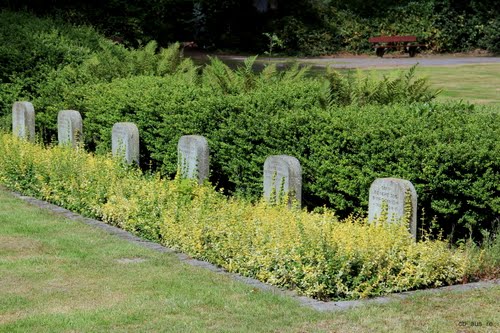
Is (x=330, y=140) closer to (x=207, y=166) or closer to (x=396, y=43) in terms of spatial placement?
(x=207, y=166)

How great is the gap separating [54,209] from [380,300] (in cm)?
546

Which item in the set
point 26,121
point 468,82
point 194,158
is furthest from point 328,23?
point 194,158

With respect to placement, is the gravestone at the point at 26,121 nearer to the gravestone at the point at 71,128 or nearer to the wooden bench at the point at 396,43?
the gravestone at the point at 71,128

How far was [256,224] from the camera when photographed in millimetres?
8383

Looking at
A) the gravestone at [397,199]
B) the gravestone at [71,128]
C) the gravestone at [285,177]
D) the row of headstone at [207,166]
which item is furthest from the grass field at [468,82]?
the gravestone at [397,199]

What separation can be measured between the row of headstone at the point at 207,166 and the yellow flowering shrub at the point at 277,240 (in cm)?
27

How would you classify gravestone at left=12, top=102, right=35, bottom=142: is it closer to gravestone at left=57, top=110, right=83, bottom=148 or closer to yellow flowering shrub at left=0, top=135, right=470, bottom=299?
gravestone at left=57, top=110, right=83, bottom=148

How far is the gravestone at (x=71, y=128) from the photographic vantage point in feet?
45.8

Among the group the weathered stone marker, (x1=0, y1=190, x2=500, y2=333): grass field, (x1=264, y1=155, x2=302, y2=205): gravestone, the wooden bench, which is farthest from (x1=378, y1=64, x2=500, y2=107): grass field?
(x1=0, y1=190, x2=500, y2=333): grass field

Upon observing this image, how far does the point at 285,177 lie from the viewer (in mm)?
9344

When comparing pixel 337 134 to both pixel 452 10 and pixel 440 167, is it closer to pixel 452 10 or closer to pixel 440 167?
pixel 440 167

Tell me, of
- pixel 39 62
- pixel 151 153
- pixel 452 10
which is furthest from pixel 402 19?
pixel 151 153

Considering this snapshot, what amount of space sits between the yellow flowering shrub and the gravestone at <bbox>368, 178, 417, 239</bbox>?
0.75 ft

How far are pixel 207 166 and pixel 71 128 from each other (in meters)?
3.91
